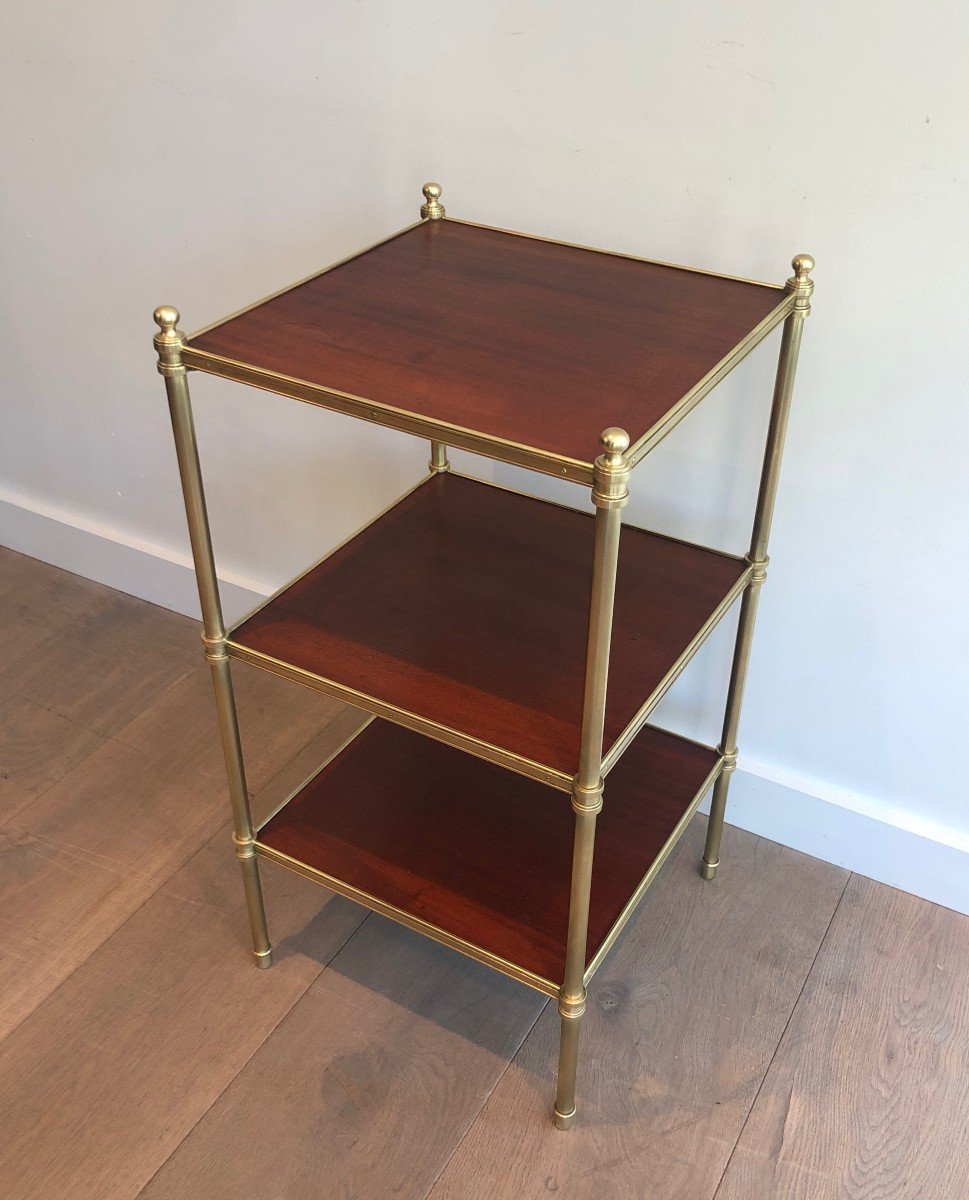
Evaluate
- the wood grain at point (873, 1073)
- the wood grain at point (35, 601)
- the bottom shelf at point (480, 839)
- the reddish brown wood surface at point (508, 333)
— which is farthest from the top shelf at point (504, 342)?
the wood grain at point (35, 601)

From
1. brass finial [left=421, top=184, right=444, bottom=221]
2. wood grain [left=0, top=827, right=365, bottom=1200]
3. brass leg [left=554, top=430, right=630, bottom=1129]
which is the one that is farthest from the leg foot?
brass finial [left=421, top=184, right=444, bottom=221]

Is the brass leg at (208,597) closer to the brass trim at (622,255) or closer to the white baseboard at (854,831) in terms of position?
the brass trim at (622,255)

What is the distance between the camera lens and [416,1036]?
1.58 metres

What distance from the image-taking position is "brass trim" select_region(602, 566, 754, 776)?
1.23 metres

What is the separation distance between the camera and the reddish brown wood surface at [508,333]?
1093 millimetres

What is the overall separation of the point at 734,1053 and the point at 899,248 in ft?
3.35

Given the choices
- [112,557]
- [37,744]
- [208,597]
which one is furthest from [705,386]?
[112,557]

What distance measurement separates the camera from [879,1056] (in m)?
1.56

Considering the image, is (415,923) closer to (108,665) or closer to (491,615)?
(491,615)

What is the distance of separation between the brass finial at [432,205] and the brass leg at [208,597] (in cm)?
43

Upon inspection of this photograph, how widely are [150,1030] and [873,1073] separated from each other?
37.3 inches

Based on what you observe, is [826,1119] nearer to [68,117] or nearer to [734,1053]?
[734,1053]

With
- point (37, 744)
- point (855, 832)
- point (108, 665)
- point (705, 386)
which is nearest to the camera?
point (705, 386)

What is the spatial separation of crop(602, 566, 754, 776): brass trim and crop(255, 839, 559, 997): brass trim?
Answer: 0.86 feet
